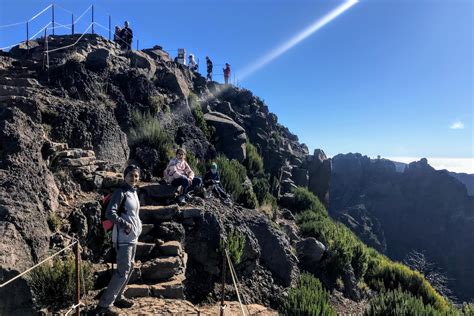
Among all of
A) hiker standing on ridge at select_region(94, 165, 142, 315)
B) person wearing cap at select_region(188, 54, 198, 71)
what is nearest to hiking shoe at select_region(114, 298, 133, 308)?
hiker standing on ridge at select_region(94, 165, 142, 315)

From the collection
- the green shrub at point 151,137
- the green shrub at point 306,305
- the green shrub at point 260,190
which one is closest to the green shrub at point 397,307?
the green shrub at point 306,305

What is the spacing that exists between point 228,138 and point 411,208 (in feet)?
229

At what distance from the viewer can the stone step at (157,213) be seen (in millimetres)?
7801

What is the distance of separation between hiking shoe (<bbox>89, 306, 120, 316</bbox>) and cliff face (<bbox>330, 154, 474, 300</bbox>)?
56993 millimetres

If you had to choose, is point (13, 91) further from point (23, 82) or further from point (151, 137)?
point (151, 137)

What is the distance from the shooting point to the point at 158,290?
6.07 metres

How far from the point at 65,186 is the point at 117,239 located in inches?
117

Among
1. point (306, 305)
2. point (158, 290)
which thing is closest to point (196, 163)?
point (158, 290)

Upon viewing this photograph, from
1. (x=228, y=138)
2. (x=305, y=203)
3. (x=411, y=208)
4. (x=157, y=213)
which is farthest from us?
(x=411, y=208)

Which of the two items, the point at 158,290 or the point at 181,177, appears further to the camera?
the point at 181,177

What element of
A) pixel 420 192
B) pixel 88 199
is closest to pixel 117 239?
pixel 88 199

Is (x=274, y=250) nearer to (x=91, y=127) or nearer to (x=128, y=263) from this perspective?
(x=128, y=263)

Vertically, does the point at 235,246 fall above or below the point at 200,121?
below

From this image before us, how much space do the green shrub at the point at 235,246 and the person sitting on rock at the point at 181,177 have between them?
1472 mm
